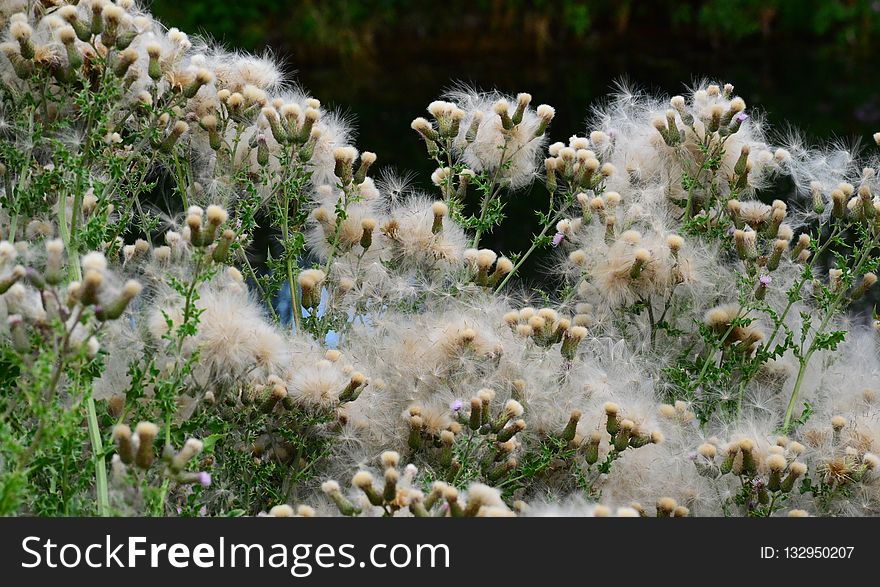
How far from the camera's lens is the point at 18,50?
214 cm

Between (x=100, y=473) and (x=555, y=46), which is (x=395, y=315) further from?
(x=555, y=46)

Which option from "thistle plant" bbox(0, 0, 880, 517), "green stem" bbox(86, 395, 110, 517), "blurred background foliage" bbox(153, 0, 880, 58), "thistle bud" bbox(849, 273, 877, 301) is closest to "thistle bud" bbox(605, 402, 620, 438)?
"thistle plant" bbox(0, 0, 880, 517)

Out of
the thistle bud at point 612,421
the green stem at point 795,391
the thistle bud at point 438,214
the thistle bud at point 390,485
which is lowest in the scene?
the thistle bud at point 390,485

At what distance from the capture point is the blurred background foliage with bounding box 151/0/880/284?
34.6 feet

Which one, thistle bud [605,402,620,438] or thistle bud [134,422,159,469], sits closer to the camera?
thistle bud [134,422,159,469]

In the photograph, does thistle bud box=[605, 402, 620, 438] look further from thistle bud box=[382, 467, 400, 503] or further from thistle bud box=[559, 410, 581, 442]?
thistle bud box=[382, 467, 400, 503]

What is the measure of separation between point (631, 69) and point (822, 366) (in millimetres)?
9605

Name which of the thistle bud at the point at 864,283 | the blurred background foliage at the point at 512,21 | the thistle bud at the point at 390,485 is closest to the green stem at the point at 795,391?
the thistle bud at the point at 864,283

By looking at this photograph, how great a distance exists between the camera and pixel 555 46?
13086 mm

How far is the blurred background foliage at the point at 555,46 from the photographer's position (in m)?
10.5

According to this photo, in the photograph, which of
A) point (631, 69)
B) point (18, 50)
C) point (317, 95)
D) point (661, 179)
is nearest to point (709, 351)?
point (661, 179)

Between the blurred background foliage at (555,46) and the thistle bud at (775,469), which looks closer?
the thistle bud at (775,469)

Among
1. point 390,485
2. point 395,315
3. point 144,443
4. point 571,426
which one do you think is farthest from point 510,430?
point 144,443

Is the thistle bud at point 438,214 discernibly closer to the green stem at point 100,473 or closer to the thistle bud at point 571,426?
the thistle bud at point 571,426
